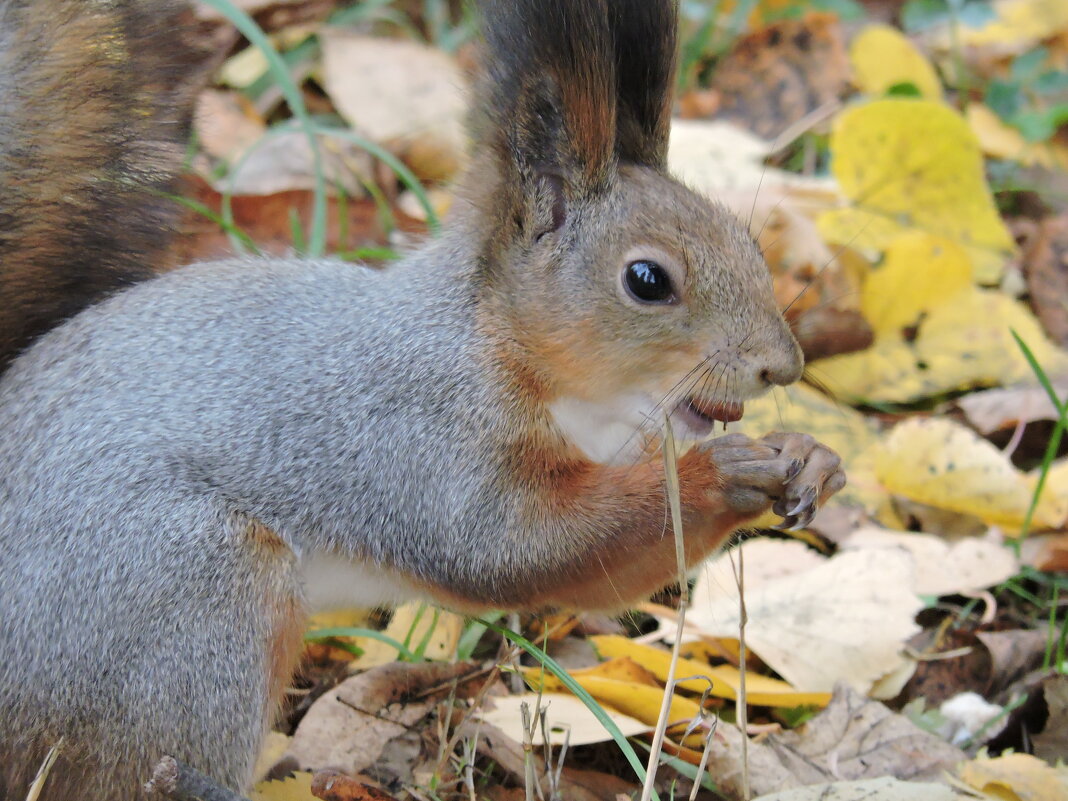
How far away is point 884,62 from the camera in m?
3.24

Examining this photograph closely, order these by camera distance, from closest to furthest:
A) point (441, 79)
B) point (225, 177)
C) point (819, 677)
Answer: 1. point (819, 677)
2. point (225, 177)
3. point (441, 79)

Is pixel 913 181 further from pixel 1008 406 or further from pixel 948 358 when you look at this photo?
pixel 1008 406

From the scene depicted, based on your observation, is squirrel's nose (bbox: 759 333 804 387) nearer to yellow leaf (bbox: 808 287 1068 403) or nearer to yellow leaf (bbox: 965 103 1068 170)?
yellow leaf (bbox: 808 287 1068 403)

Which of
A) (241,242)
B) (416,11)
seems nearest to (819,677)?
(241,242)

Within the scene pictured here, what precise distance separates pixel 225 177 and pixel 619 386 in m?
1.45

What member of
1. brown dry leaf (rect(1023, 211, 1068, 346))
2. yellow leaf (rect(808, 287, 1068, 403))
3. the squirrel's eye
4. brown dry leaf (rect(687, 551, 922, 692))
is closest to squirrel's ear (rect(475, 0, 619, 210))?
the squirrel's eye

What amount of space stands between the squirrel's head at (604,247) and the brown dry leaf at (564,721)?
0.32 metres

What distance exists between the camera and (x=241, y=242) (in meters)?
2.18

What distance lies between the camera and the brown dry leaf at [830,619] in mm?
1663

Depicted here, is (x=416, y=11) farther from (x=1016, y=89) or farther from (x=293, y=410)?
(x=293, y=410)

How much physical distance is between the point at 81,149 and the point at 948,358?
5.23ft

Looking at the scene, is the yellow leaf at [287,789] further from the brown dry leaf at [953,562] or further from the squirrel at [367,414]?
the brown dry leaf at [953,562]

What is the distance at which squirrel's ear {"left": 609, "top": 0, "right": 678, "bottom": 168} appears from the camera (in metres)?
1.40

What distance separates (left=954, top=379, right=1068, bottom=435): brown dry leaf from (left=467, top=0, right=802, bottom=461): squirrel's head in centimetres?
95
